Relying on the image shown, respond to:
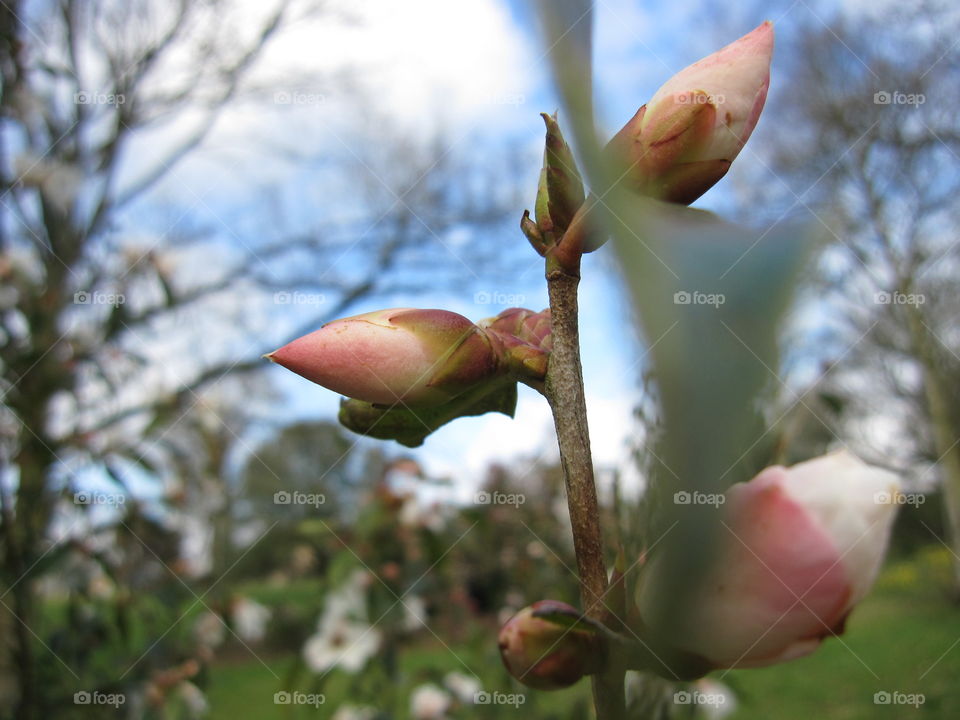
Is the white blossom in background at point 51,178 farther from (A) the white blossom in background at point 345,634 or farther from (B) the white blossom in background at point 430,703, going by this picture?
(B) the white blossom in background at point 430,703

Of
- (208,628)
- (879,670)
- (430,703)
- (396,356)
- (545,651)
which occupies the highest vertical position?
(396,356)

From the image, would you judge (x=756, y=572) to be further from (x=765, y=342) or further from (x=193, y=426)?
(x=193, y=426)

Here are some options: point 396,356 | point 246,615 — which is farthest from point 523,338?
point 246,615

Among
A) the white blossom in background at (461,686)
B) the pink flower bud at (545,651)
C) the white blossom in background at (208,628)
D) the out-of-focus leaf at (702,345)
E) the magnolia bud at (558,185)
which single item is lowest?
the white blossom in background at (461,686)

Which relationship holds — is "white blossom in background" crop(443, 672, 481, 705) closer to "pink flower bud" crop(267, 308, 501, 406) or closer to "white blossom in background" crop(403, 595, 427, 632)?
"white blossom in background" crop(403, 595, 427, 632)

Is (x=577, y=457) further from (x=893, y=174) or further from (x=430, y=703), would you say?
(x=893, y=174)

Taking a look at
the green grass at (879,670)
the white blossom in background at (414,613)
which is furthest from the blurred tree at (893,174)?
the white blossom in background at (414,613)

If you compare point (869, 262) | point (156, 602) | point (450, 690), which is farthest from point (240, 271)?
point (869, 262)
